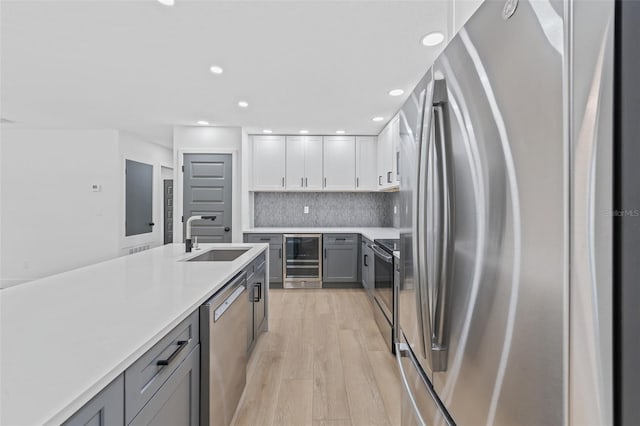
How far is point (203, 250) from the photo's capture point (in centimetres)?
241

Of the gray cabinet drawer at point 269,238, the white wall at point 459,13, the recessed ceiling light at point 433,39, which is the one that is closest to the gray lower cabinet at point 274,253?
the gray cabinet drawer at point 269,238

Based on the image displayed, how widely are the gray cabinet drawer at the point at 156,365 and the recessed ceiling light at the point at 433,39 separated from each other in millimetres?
2283

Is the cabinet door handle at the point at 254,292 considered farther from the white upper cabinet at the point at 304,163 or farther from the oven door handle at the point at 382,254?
the white upper cabinet at the point at 304,163

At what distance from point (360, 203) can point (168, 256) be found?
3.40 metres

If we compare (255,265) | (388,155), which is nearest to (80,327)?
(255,265)

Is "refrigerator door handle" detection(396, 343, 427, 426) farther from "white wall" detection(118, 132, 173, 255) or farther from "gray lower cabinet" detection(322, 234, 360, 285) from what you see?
"white wall" detection(118, 132, 173, 255)

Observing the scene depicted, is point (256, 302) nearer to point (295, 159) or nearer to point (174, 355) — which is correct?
point (174, 355)

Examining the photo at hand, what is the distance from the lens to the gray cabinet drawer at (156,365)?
0.78m

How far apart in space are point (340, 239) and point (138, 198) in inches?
151

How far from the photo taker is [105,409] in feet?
2.24

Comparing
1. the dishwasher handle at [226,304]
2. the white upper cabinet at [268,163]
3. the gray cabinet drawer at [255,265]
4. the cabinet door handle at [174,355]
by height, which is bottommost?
the cabinet door handle at [174,355]

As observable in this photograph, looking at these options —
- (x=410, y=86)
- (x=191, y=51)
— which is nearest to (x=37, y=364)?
(x=191, y=51)

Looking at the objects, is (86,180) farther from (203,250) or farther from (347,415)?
(347,415)

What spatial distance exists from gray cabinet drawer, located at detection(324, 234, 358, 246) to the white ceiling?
1661 millimetres
